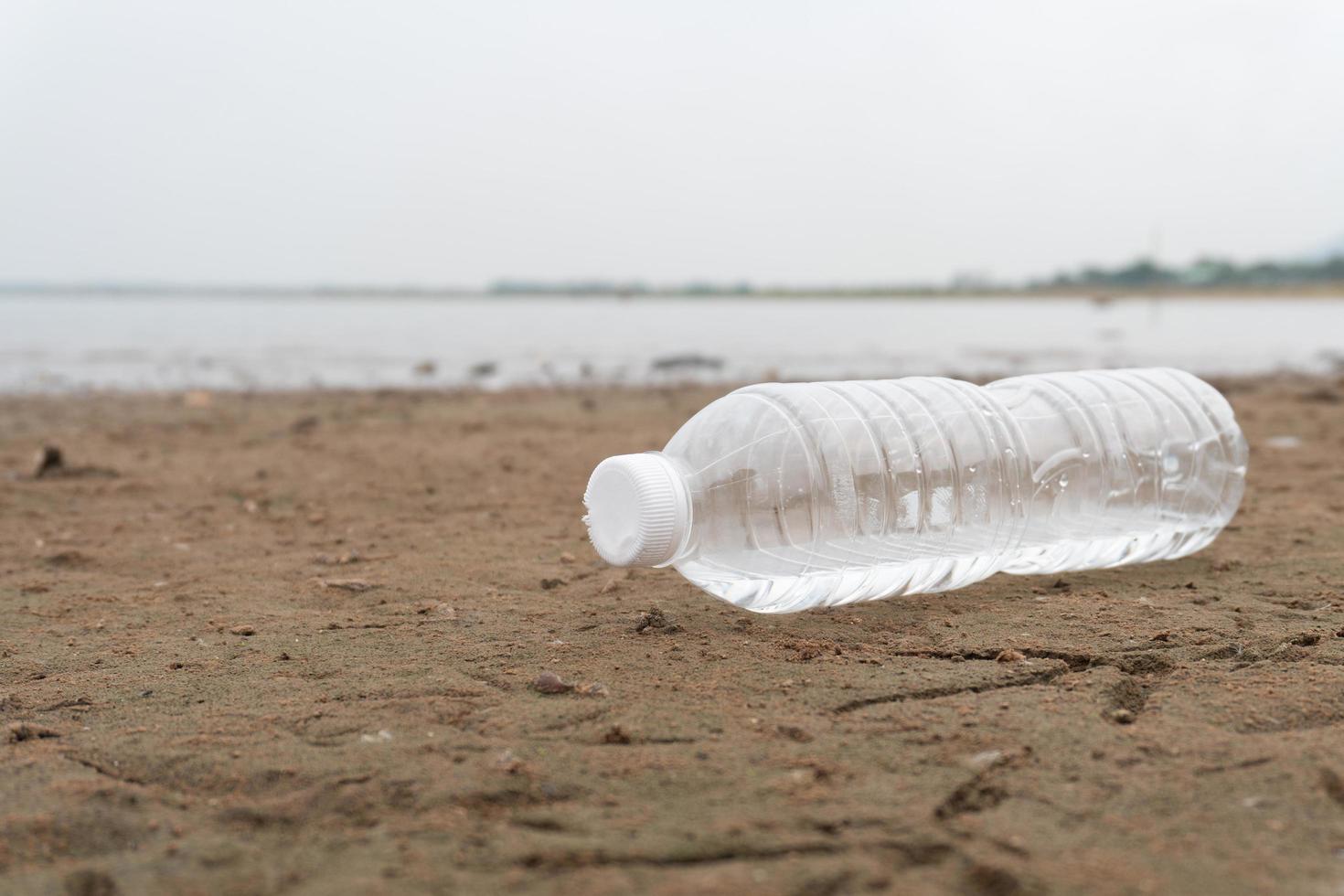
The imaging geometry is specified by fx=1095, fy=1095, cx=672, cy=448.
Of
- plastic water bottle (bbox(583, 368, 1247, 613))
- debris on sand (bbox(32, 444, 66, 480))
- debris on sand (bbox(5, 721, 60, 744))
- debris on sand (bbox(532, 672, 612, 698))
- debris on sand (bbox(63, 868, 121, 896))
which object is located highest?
plastic water bottle (bbox(583, 368, 1247, 613))

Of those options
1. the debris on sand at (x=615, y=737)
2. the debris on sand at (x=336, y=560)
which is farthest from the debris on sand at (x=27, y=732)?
the debris on sand at (x=336, y=560)

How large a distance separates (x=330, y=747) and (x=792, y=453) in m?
1.44

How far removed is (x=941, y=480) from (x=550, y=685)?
1.40 m

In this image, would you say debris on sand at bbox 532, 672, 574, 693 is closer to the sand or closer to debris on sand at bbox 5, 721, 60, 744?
the sand

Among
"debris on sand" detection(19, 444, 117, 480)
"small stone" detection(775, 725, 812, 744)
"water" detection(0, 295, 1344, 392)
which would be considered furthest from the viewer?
"water" detection(0, 295, 1344, 392)

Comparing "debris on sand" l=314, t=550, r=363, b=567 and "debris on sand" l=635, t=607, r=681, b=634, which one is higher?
"debris on sand" l=635, t=607, r=681, b=634

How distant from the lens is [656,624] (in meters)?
3.18

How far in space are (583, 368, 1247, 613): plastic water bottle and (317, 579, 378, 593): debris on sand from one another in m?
1.14

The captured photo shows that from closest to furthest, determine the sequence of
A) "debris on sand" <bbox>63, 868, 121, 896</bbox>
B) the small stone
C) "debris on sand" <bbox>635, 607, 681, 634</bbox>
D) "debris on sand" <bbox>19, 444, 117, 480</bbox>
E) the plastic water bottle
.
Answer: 1. "debris on sand" <bbox>63, 868, 121, 896</bbox>
2. the small stone
3. the plastic water bottle
4. "debris on sand" <bbox>635, 607, 681, 634</bbox>
5. "debris on sand" <bbox>19, 444, 117, 480</bbox>

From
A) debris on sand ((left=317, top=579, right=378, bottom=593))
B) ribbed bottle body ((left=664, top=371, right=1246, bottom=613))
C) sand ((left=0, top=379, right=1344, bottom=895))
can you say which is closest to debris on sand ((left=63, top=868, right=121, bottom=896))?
sand ((left=0, top=379, right=1344, bottom=895))

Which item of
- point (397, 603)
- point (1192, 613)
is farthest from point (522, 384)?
point (1192, 613)

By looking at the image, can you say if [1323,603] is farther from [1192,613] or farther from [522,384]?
[522,384]

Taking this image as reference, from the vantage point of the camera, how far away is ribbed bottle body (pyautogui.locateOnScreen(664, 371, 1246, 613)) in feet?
10.0

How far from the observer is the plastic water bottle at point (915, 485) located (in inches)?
118
